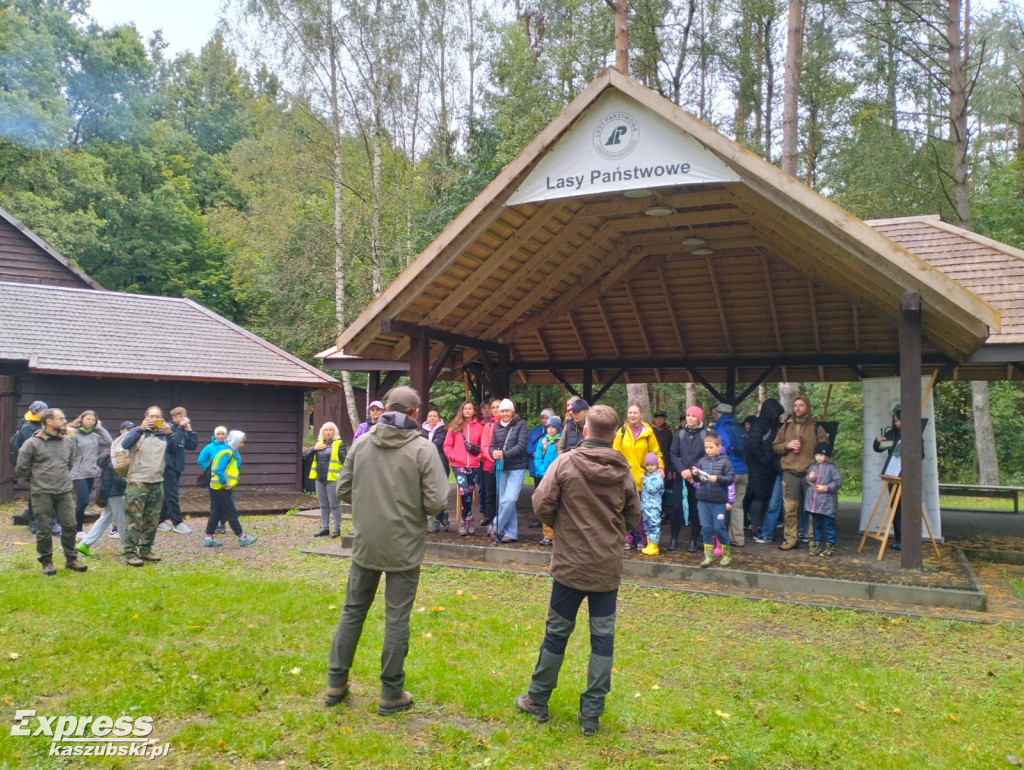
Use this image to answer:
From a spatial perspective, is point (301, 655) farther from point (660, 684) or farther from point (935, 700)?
point (935, 700)

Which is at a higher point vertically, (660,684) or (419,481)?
(419,481)

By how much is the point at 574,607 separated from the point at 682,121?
541 cm

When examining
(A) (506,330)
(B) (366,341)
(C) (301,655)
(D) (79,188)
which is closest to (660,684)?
(C) (301,655)

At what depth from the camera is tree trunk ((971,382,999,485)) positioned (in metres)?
19.8

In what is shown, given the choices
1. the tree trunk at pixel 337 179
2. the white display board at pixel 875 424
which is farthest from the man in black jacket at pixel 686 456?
the tree trunk at pixel 337 179

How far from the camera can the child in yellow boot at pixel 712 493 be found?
27.6 feet

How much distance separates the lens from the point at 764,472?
10.4 meters

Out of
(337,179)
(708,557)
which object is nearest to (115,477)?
(708,557)

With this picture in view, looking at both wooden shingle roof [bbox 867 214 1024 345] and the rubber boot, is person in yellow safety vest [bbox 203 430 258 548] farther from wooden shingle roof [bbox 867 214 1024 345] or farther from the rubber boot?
wooden shingle roof [bbox 867 214 1024 345]

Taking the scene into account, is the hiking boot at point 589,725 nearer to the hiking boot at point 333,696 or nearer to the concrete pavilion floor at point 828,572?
the hiking boot at point 333,696

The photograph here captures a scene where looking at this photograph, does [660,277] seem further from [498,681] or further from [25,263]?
[25,263]

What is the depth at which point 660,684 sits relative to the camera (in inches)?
206

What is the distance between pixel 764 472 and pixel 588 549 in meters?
6.65

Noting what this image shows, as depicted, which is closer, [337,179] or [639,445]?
[639,445]
